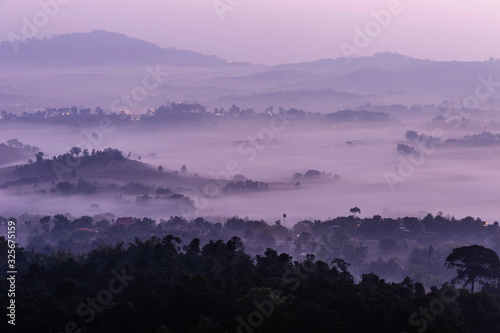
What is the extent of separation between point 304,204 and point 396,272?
98.3m

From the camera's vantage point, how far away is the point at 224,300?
1394 inches

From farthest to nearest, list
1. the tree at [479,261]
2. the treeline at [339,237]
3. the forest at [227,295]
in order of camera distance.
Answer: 1. the treeline at [339,237]
2. the tree at [479,261]
3. the forest at [227,295]

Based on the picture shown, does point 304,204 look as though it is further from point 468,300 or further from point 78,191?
point 468,300

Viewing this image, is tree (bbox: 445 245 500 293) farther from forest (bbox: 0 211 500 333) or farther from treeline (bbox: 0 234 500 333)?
treeline (bbox: 0 234 500 333)

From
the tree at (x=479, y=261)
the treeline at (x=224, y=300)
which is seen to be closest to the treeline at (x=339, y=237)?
the tree at (x=479, y=261)

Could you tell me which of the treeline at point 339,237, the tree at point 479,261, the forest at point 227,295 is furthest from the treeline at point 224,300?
the treeline at point 339,237

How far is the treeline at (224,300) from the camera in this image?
108 ft

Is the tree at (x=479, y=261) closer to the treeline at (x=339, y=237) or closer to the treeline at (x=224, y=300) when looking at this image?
the treeline at (x=224, y=300)

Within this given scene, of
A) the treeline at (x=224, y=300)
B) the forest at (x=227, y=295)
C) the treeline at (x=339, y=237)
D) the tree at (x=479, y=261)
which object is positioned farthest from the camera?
the treeline at (x=339, y=237)

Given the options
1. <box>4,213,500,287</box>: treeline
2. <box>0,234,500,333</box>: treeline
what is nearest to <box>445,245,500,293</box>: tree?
<box>0,234,500,333</box>: treeline

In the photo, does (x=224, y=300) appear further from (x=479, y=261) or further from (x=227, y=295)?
(x=479, y=261)

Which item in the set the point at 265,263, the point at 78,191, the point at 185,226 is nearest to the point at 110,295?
the point at 265,263

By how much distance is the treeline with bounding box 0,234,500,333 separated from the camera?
108 ft

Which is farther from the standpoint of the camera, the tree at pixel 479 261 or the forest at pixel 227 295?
the tree at pixel 479 261
